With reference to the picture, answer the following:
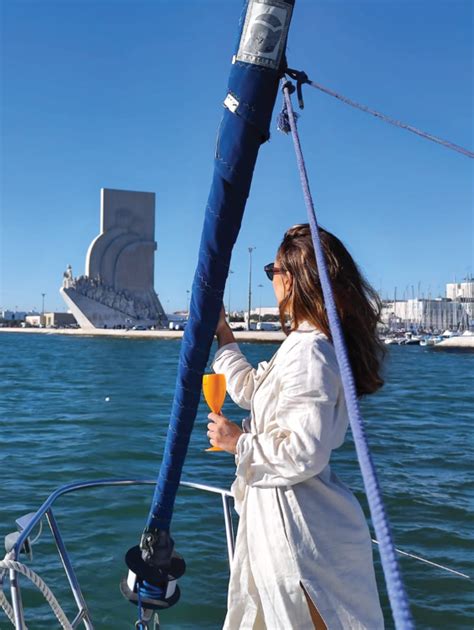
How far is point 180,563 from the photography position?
6.81ft

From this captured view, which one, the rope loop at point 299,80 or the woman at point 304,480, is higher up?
the rope loop at point 299,80

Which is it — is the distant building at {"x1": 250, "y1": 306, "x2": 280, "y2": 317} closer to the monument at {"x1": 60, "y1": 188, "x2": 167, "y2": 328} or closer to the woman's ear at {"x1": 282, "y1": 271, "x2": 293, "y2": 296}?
the monument at {"x1": 60, "y1": 188, "x2": 167, "y2": 328}

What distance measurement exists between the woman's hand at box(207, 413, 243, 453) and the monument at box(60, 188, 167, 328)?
2765 inches

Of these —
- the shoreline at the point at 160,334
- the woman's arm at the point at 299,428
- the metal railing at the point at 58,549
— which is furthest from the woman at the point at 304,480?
the shoreline at the point at 160,334

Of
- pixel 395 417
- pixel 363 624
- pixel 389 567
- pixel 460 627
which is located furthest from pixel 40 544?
pixel 395 417

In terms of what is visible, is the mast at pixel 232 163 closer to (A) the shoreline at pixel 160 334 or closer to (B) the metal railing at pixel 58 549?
(B) the metal railing at pixel 58 549

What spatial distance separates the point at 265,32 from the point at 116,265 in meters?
72.3

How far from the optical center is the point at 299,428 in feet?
4.39

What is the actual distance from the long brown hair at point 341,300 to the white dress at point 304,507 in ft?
0.27

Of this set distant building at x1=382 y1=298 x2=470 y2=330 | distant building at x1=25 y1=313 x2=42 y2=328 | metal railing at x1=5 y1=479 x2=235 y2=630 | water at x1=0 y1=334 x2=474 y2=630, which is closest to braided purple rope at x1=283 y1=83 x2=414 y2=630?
water at x1=0 y1=334 x2=474 y2=630

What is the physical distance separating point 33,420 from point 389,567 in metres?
10.5

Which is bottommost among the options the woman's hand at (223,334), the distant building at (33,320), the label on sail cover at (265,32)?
the distant building at (33,320)

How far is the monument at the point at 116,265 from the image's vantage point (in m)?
71.0

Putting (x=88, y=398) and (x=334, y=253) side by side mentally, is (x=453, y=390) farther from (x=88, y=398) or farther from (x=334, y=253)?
(x=334, y=253)
